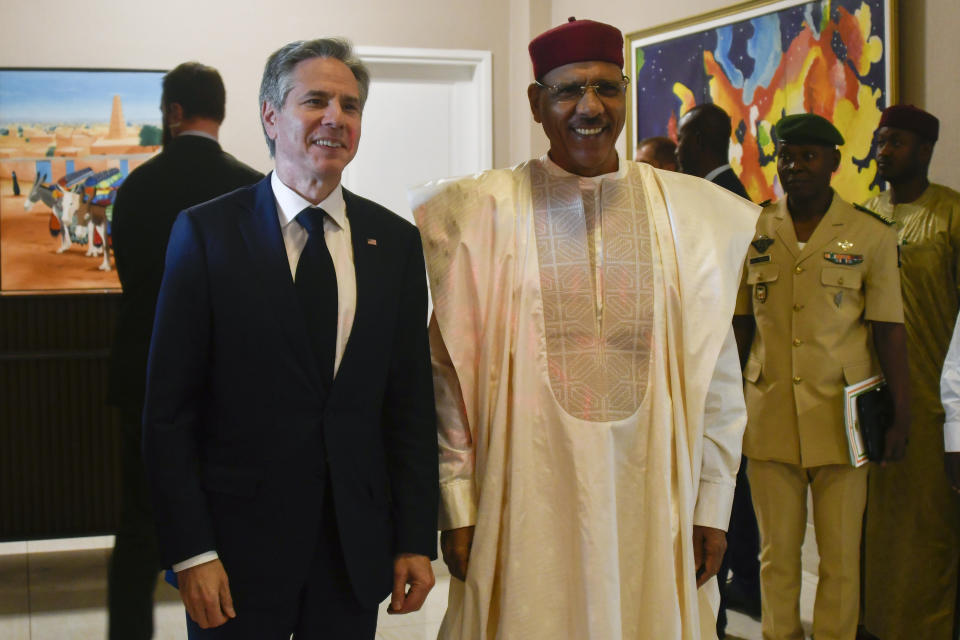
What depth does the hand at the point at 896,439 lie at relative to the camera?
284 centimetres

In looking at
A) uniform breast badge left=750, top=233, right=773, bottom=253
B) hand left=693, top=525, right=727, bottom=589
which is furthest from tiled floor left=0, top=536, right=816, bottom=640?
hand left=693, top=525, right=727, bottom=589

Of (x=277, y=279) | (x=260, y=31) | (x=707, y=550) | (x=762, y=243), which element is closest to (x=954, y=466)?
(x=762, y=243)

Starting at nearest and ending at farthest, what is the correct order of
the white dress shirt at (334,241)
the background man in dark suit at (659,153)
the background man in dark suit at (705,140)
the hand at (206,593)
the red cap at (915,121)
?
the hand at (206,593) → the white dress shirt at (334,241) → the red cap at (915,121) → the background man in dark suit at (705,140) → the background man in dark suit at (659,153)

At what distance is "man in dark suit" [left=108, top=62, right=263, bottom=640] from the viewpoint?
2572 mm

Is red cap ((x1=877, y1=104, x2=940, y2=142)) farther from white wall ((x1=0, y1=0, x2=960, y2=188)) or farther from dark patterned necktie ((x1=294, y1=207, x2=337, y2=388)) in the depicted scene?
dark patterned necktie ((x1=294, y1=207, x2=337, y2=388))

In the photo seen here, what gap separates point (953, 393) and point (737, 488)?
104 centimetres

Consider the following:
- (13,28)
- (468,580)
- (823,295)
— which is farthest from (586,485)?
(13,28)

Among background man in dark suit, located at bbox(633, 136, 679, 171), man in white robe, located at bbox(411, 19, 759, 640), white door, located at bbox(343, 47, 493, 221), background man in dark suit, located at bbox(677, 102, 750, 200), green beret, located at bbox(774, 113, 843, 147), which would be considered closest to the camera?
man in white robe, located at bbox(411, 19, 759, 640)

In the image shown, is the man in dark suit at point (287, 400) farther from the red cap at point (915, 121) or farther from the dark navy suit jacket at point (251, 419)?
the red cap at point (915, 121)

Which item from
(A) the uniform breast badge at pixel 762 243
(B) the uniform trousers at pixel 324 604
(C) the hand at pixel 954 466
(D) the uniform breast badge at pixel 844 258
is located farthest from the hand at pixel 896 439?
(B) the uniform trousers at pixel 324 604

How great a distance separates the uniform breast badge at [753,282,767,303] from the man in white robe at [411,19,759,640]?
1.00 meters

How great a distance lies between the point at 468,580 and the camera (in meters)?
1.92

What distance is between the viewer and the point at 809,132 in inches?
116

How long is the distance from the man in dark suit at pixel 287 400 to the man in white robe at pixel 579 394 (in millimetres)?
223
